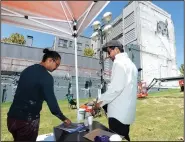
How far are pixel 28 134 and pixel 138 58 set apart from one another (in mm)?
25836

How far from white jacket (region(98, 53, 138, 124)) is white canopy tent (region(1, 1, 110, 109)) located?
1309 millimetres

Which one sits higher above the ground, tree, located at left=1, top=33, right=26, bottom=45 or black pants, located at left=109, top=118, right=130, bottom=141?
tree, located at left=1, top=33, right=26, bottom=45

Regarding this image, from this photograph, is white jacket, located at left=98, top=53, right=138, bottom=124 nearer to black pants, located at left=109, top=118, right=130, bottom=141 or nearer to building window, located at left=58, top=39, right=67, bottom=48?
black pants, located at left=109, top=118, right=130, bottom=141

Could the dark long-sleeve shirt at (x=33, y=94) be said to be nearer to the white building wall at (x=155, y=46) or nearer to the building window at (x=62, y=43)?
the white building wall at (x=155, y=46)

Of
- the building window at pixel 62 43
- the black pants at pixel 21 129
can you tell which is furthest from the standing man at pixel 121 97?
the building window at pixel 62 43

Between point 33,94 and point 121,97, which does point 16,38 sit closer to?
point 33,94

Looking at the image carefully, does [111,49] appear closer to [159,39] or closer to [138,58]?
[138,58]

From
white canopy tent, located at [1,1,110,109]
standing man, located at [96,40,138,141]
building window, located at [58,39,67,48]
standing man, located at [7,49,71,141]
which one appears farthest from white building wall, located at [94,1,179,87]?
standing man, located at [7,49,71,141]

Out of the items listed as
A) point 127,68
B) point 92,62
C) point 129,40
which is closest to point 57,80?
point 92,62

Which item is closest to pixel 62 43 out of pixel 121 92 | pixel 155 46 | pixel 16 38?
pixel 16 38

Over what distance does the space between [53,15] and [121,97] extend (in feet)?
8.82

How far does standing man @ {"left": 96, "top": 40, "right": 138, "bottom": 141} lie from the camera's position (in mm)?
2697

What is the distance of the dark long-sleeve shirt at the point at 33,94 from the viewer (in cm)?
240

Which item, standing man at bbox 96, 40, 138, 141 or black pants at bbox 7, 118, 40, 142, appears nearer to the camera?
black pants at bbox 7, 118, 40, 142
